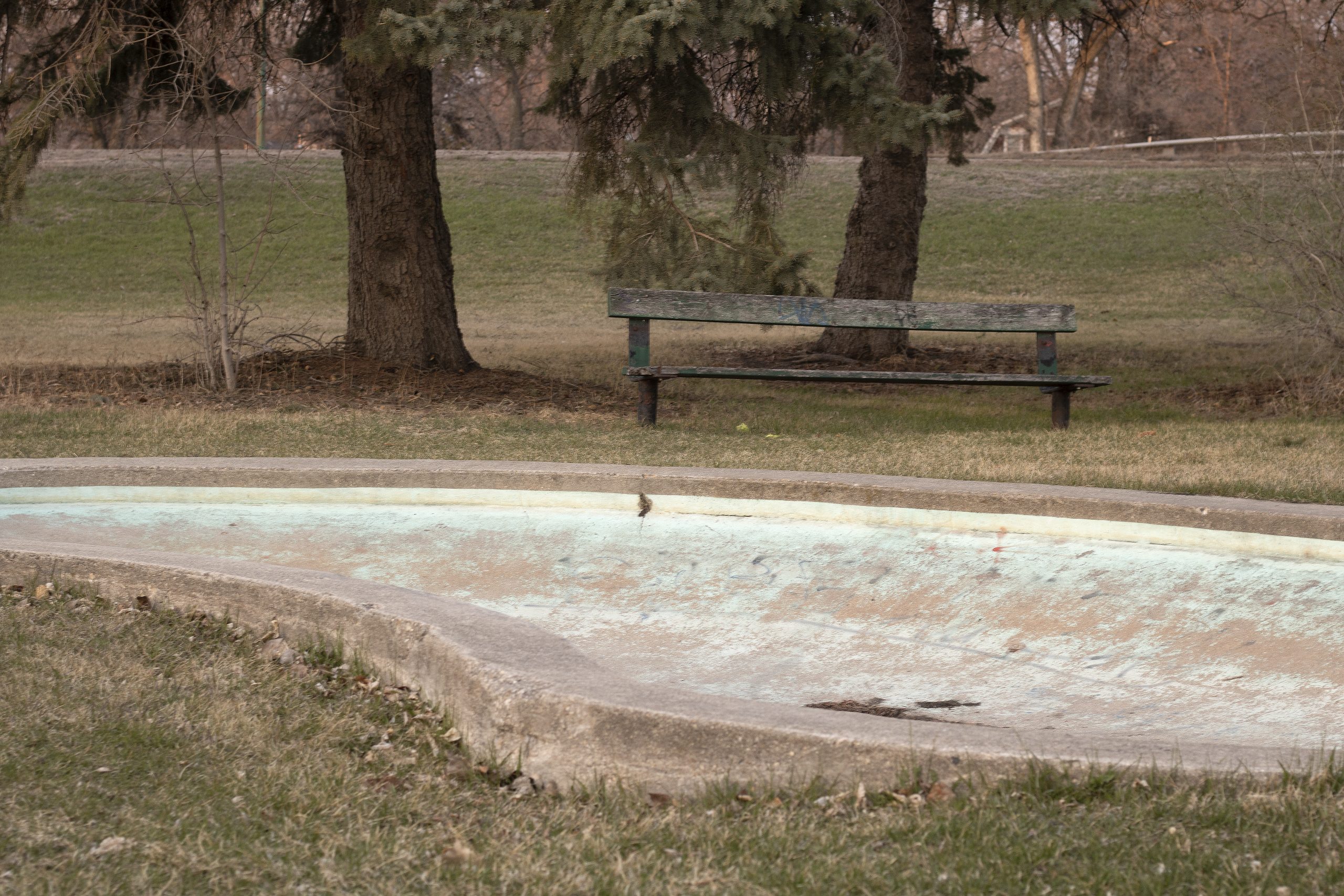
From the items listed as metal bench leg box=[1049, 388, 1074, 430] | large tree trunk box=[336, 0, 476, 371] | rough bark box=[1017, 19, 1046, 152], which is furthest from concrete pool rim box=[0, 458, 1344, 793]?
rough bark box=[1017, 19, 1046, 152]

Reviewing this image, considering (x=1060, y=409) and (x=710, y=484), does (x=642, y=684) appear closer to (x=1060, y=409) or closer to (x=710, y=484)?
(x=710, y=484)

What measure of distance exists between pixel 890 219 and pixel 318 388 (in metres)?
6.43

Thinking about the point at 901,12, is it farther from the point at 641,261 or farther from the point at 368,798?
the point at 368,798

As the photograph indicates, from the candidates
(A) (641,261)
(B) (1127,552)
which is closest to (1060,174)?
(A) (641,261)

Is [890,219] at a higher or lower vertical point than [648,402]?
higher

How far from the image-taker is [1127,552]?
16.9 ft

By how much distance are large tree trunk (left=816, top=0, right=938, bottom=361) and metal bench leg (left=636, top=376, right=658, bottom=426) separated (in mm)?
5161

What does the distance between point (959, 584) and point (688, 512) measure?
51.5 inches

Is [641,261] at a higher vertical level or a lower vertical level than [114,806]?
higher

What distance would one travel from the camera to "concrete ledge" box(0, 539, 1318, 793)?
112 inches

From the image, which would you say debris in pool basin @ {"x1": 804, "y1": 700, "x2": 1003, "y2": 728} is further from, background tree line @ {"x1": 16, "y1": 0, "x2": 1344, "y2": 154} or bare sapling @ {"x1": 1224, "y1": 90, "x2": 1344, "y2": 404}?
background tree line @ {"x1": 16, "y1": 0, "x2": 1344, "y2": 154}

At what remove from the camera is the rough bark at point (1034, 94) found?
39312 millimetres

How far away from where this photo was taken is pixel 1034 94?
138 feet

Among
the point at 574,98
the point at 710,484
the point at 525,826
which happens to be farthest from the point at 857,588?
the point at 574,98
